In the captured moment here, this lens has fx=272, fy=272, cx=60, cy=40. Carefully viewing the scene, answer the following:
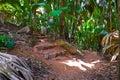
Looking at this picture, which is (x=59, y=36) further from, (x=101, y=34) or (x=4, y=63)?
(x=4, y=63)

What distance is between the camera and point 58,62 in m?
5.64

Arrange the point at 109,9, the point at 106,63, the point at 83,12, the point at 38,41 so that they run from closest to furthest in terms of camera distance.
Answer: the point at 106,63
the point at 38,41
the point at 109,9
the point at 83,12

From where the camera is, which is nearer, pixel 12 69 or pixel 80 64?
pixel 12 69

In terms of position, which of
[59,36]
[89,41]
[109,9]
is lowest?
[89,41]

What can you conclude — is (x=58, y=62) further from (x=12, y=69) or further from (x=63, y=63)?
(x=12, y=69)

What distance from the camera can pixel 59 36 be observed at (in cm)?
698

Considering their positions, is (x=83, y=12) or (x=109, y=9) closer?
(x=109, y=9)

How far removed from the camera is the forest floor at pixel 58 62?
497 centimetres

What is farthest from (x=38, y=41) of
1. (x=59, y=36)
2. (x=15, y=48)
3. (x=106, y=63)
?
(x=106, y=63)

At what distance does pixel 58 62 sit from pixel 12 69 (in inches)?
74.4

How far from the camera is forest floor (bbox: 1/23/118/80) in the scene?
4971mm

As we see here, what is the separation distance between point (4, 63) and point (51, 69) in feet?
4.91

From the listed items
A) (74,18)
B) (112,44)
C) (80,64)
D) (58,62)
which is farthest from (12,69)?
(74,18)

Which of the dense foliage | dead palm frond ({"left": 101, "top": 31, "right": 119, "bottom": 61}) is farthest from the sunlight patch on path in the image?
the dense foliage
